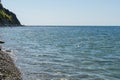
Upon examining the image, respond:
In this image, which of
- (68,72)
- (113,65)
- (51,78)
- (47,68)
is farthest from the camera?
(113,65)

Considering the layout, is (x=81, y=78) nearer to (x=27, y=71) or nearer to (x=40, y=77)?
(x=40, y=77)

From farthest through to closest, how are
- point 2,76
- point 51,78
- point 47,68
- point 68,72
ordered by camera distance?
point 47,68 < point 68,72 < point 51,78 < point 2,76

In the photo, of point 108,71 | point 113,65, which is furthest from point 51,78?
point 113,65

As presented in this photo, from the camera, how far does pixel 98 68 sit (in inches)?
1101

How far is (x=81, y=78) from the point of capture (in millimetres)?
23000

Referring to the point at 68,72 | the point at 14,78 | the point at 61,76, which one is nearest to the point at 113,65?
the point at 68,72

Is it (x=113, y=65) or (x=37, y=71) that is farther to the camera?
(x=113, y=65)

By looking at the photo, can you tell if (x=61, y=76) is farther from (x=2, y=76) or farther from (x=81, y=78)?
(x=2, y=76)

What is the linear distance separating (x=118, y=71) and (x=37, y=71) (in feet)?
25.8

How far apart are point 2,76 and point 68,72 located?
8.09m

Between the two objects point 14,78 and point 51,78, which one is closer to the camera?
point 14,78

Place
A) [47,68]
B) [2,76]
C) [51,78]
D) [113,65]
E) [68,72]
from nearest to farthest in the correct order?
[2,76] → [51,78] → [68,72] → [47,68] → [113,65]

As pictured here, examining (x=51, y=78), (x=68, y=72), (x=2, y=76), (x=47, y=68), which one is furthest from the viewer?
(x=47, y=68)

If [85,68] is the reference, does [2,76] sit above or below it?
above
